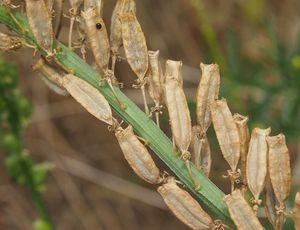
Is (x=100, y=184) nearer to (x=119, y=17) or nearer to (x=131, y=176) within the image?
(x=131, y=176)

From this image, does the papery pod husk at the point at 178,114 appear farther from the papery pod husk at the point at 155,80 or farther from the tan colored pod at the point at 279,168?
the tan colored pod at the point at 279,168

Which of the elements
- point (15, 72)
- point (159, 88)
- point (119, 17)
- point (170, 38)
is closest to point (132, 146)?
point (159, 88)

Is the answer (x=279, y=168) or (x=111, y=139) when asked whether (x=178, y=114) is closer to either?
(x=279, y=168)

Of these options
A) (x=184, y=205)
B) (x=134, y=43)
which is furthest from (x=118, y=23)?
(x=184, y=205)

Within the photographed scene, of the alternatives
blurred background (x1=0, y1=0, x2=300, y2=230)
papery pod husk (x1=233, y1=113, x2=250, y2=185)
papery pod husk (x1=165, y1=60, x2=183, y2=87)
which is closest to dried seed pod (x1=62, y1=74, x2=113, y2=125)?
papery pod husk (x1=165, y1=60, x2=183, y2=87)

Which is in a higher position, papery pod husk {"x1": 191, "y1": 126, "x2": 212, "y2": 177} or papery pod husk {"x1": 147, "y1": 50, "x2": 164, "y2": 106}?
papery pod husk {"x1": 147, "y1": 50, "x2": 164, "y2": 106}

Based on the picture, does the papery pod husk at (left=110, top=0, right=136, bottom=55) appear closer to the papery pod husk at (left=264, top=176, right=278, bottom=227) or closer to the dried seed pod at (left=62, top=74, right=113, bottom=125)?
the dried seed pod at (left=62, top=74, right=113, bottom=125)

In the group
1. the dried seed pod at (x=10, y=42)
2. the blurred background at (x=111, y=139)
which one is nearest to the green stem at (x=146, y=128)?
the dried seed pod at (x=10, y=42)
